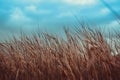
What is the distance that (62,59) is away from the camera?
183 inches

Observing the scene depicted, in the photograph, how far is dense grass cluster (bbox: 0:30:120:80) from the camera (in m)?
4.31

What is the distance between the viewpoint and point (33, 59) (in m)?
5.21

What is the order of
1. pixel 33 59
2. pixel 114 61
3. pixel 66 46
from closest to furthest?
pixel 114 61
pixel 66 46
pixel 33 59

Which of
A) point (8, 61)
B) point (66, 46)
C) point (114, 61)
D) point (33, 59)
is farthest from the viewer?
point (8, 61)

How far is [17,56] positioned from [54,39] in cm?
76

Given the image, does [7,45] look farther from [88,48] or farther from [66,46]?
[88,48]

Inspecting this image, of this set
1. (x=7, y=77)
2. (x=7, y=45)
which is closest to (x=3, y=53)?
(x=7, y=45)

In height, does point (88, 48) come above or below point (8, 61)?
below

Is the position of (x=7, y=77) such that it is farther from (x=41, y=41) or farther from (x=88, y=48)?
(x=88, y=48)

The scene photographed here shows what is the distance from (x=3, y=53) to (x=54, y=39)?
3.88 ft

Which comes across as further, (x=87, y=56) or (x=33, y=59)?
(x=33, y=59)

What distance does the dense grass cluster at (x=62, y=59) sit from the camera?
170 inches

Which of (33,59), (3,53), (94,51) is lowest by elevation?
(94,51)

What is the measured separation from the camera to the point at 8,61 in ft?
18.6
